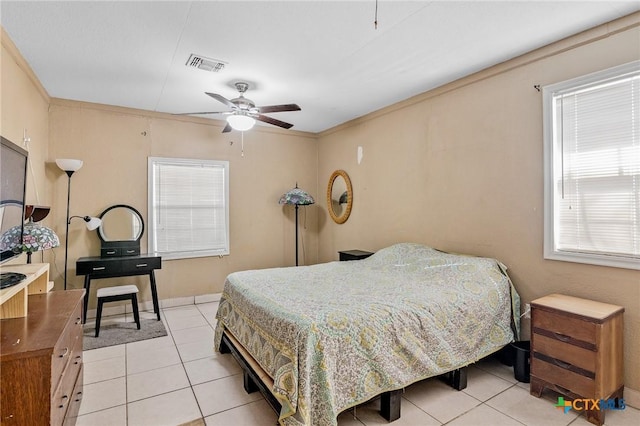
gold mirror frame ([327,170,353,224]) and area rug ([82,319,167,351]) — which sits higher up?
gold mirror frame ([327,170,353,224])

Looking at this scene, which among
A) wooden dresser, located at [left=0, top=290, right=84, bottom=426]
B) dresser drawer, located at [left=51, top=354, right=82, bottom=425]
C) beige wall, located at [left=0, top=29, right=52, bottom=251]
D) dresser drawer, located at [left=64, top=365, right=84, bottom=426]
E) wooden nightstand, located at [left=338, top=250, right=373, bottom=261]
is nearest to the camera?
wooden dresser, located at [left=0, top=290, right=84, bottom=426]

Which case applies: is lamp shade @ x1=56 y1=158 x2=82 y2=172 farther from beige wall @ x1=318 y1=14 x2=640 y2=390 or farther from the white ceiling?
beige wall @ x1=318 y1=14 x2=640 y2=390

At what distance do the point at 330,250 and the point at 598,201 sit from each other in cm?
373

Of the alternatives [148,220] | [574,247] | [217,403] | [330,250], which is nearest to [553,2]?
[574,247]

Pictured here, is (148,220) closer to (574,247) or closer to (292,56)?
(292,56)

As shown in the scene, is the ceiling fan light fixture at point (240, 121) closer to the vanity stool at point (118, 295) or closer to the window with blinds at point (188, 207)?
the window with blinds at point (188, 207)

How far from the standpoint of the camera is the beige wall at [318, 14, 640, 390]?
2.46 meters

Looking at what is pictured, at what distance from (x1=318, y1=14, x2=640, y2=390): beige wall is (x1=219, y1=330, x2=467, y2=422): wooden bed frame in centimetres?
92

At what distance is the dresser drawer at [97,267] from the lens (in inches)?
148

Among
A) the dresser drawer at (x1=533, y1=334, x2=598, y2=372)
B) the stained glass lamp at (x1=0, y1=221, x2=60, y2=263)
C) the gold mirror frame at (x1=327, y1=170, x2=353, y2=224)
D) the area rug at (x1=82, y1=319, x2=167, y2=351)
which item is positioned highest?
the gold mirror frame at (x1=327, y1=170, x2=353, y2=224)

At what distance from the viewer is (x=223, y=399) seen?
2422 mm

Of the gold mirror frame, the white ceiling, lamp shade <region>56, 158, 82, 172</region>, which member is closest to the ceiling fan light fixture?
the white ceiling

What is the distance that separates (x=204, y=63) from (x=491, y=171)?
2.88m

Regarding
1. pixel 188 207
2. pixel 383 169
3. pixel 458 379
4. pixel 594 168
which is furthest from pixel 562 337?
pixel 188 207
